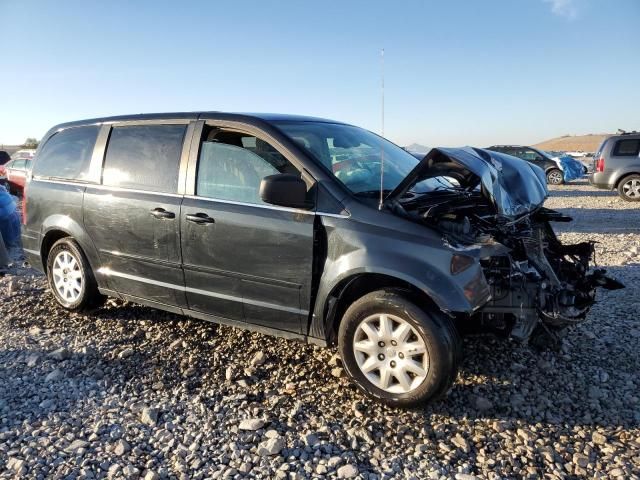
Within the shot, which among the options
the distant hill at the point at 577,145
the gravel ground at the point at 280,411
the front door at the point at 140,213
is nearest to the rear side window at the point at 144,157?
the front door at the point at 140,213

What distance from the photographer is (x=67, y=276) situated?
4.84 meters

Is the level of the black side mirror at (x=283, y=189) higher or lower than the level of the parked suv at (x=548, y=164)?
higher

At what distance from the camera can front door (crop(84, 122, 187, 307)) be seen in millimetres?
3971

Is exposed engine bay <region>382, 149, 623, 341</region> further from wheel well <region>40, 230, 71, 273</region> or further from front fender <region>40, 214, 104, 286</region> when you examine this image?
wheel well <region>40, 230, 71, 273</region>

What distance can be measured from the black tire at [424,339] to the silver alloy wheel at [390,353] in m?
0.03

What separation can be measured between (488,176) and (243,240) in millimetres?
1710

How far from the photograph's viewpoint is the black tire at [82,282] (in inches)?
183

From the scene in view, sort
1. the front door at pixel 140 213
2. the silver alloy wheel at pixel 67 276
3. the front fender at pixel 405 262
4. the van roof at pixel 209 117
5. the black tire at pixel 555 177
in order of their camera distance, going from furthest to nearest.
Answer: the black tire at pixel 555 177 < the silver alloy wheel at pixel 67 276 < the front door at pixel 140 213 < the van roof at pixel 209 117 < the front fender at pixel 405 262

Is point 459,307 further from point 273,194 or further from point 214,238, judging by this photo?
point 214,238

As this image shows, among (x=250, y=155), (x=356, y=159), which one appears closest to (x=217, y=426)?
(x=250, y=155)

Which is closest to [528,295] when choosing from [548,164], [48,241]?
[48,241]

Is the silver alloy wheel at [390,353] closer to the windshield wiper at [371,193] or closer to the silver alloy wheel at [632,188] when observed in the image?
the windshield wiper at [371,193]

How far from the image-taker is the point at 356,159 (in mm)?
3898

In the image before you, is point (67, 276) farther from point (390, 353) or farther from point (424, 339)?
point (424, 339)
